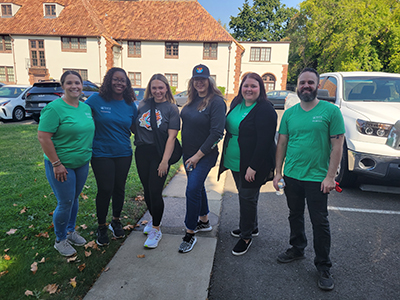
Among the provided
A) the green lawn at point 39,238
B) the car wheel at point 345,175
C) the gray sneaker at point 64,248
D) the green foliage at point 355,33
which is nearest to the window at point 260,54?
the green foliage at point 355,33

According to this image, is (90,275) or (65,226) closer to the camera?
(90,275)

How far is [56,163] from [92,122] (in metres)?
0.56

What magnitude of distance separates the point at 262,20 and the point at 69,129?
55961 millimetres

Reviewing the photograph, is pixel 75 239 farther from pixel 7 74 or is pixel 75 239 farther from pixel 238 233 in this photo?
pixel 7 74

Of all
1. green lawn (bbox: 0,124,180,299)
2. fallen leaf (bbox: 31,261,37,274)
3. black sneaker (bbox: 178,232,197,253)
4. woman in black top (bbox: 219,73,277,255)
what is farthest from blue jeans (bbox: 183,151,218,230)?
fallen leaf (bbox: 31,261,37,274)

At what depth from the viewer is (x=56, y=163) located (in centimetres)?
288

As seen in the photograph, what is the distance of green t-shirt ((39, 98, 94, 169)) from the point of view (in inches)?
111

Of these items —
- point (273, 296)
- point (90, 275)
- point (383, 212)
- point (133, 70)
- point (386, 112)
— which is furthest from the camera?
point (133, 70)

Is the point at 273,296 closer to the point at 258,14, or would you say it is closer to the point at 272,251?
the point at 272,251

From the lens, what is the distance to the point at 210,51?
31.0 m

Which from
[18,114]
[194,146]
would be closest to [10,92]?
[18,114]

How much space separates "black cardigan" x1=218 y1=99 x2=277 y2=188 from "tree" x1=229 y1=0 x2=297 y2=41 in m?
53.8

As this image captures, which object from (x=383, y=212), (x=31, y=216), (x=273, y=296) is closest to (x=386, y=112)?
(x=383, y=212)

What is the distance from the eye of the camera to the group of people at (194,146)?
2.84 metres
